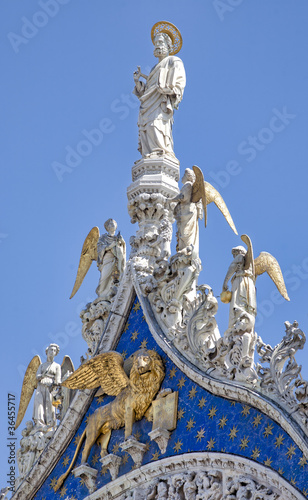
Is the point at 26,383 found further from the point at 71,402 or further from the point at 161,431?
the point at 161,431

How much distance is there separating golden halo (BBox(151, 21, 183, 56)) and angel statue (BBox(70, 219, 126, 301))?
13.3 feet

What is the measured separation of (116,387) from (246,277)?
9.55 ft

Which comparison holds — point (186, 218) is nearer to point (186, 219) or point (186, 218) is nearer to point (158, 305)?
point (186, 219)

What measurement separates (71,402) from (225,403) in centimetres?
391

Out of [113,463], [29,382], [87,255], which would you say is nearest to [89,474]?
[113,463]

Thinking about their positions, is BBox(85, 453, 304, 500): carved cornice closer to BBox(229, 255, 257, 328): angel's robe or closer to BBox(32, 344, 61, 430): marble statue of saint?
BBox(229, 255, 257, 328): angel's robe

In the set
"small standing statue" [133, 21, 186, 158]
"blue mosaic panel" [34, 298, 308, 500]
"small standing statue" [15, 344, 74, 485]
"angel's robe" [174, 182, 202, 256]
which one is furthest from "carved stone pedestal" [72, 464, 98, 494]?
"small standing statue" [133, 21, 186, 158]

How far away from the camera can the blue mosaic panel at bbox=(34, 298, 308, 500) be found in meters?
18.1

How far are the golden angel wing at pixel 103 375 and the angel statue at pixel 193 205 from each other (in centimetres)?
223

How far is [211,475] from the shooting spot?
741 inches

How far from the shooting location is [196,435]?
1945 cm

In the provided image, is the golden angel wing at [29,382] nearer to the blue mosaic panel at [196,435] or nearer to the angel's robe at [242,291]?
the blue mosaic panel at [196,435]

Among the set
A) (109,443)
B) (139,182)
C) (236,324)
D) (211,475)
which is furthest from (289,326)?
(139,182)

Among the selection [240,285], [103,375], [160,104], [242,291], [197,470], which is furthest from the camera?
[160,104]
